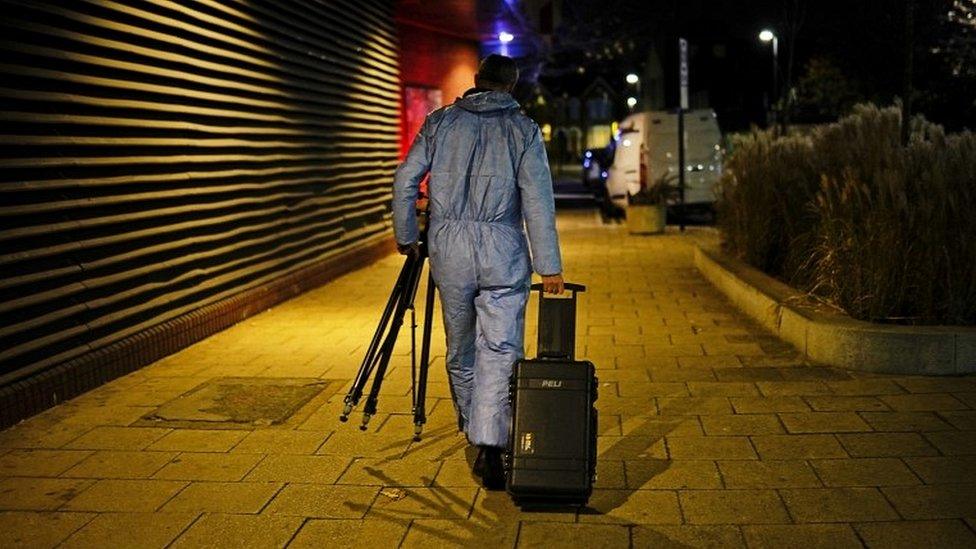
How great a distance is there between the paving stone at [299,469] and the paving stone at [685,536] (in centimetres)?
150

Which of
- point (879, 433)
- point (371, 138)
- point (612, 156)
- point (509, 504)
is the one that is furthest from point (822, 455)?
point (612, 156)

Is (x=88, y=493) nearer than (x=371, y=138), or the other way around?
(x=88, y=493)

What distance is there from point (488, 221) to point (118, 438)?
2467 millimetres

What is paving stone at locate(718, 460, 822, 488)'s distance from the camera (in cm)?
466

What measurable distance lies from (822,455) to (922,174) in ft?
9.30

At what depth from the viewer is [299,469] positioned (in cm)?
498

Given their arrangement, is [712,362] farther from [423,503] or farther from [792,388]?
[423,503]

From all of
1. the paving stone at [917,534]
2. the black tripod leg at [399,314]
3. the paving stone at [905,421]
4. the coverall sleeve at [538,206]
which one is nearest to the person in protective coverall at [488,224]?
the coverall sleeve at [538,206]

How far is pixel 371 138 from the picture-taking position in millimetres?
14328

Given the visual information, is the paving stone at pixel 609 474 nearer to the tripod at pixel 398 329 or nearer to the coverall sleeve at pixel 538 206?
the tripod at pixel 398 329

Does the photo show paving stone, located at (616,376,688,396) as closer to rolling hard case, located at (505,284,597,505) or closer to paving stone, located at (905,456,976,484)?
paving stone, located at (905,456,976,484)

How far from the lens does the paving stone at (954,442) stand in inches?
199

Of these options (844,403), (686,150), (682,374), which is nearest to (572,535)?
(844,403)

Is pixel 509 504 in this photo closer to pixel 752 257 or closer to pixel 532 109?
pixel 752 257
